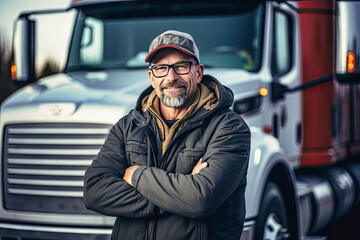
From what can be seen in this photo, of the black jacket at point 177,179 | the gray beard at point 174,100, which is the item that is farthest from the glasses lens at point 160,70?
the black jacket at point 177,179

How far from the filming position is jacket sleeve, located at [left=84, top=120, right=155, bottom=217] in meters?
2.95

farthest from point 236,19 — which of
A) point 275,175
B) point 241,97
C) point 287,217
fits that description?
point 287,217

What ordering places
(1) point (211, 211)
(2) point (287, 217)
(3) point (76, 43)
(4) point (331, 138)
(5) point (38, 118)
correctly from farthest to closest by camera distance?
1. (4) point (331, 138)
2. (3) point (76, 43)
3. (2) point (287, 217)
4. (5) point (38, 118)
5. (1) point (211, 211)

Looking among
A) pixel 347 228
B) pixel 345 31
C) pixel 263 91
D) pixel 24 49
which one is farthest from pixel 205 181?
pixel 347 228

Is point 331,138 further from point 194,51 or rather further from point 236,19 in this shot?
point 194,51

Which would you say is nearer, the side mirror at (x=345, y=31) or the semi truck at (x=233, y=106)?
the semi truck at (x=233, y=106)

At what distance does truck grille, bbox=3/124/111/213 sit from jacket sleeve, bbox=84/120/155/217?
761mm

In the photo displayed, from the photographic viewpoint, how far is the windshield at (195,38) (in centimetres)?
500

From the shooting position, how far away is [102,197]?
9.99 ft

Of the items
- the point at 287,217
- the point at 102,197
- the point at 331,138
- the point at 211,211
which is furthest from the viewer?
the point at 331,138

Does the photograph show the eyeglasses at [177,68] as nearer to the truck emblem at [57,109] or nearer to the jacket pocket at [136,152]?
the jacket pocket at [136,152]

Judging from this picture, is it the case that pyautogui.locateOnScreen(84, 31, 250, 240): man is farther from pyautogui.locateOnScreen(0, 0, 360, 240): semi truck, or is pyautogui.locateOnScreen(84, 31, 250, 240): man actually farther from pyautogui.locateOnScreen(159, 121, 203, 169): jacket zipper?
pyautogui.locateOnScreen(0, 0, 360, 240): semi truck

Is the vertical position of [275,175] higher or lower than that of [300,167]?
higher

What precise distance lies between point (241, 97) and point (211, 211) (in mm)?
1937
